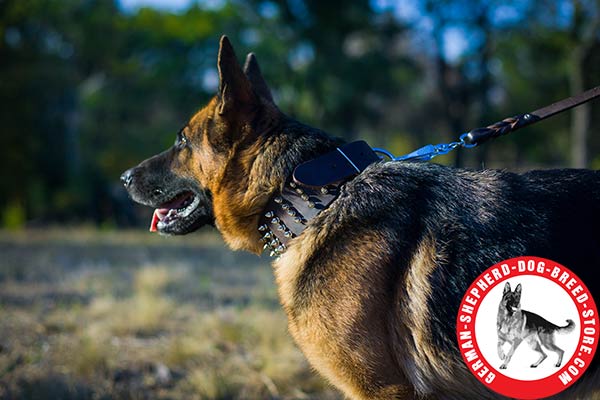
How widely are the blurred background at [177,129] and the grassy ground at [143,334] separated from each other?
0.02 meters

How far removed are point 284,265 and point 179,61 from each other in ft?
61.0

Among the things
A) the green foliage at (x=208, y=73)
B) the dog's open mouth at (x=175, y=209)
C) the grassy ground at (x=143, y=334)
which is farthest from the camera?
the green foliage at (x=208, y=73)

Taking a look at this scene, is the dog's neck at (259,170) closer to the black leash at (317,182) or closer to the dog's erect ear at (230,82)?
the black leash at (317,182)

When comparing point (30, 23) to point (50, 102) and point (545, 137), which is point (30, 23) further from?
point (545, 137)

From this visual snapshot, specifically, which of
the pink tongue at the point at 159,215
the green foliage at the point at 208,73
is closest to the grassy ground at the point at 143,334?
the pink tongue at the point at 159,215

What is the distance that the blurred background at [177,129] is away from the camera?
4414mm

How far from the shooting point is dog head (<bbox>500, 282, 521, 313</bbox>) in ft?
7.45

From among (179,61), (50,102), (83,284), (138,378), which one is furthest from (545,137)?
(138,378)

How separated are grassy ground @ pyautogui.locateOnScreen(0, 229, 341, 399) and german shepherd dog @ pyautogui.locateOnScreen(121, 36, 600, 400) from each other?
5.55 ft

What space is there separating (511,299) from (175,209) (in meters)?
1.93

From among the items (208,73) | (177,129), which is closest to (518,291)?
(177,129)

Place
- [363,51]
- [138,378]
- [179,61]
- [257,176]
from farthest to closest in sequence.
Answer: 1. [179,61]
2. [363,51]
3. [138,378]
4. [257,176]

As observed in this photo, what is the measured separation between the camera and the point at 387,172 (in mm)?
2635

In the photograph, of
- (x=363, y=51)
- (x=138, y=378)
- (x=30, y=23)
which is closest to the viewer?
(x=138, y=378)
